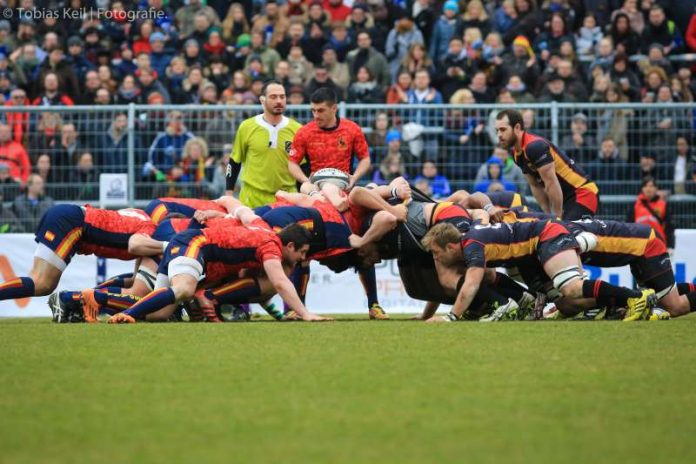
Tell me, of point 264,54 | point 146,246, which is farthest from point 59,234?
point 264,54

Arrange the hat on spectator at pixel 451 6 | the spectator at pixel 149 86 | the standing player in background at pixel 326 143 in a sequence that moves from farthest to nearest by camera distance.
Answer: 1. the hat on spectator at pixel 451 6
2. the spectator at pixel 149 86
3. the standing player in background at pixel 326 143

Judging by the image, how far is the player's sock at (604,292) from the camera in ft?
38.3

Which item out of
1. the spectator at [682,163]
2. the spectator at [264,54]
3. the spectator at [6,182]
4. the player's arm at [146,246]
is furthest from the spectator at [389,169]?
the player's arm at [146,246]

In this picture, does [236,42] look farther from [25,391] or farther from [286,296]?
[25,391]

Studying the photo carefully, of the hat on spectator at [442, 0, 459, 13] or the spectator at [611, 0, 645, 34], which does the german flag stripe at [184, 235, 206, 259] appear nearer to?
the hat on spectator at [442, 0, 459, 13]

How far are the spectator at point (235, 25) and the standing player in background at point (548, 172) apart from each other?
968 cm

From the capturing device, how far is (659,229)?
17.0 metres

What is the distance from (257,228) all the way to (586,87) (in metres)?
9.47

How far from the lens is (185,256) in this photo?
11.6 metres

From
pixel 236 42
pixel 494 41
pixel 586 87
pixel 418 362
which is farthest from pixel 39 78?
pixel 418 362

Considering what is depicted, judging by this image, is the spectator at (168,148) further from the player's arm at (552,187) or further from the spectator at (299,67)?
the player's arm at (552,187)

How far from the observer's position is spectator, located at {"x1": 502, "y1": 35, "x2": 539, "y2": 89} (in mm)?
20031

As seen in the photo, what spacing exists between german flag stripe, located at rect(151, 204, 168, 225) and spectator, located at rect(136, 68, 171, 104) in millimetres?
6440

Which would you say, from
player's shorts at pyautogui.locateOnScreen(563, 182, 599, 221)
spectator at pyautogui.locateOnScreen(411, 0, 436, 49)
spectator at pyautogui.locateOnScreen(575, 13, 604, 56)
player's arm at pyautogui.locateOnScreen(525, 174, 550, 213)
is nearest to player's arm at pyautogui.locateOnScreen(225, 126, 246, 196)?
player's arm at pyautogui.locateOnScreen(525, 174, 550, 213)
